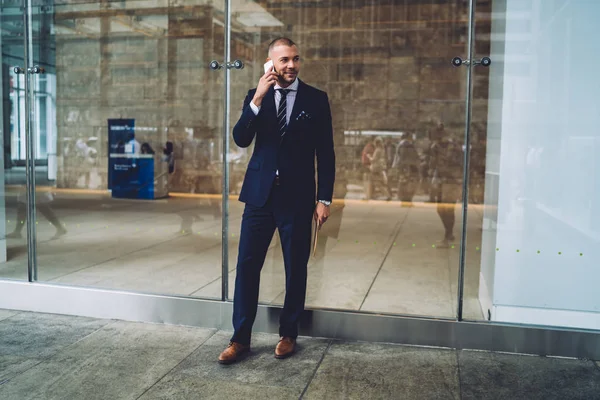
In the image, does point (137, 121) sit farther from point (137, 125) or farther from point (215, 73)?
point (215, 73)

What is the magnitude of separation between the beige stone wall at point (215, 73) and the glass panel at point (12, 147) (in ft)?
15.0

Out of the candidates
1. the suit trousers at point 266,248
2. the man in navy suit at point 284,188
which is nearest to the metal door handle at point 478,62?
the man in navy suit at point 284,188

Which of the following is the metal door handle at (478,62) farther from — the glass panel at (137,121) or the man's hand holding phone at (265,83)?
the glass panel at (137,121)

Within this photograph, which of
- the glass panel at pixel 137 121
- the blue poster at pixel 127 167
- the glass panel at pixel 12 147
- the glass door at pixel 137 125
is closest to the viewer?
the glass panel at pixel 12 147

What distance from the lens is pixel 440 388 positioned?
3.37 m

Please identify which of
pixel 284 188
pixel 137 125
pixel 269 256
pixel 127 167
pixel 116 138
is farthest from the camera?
pixel 137 125

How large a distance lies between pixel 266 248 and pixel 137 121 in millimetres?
12762

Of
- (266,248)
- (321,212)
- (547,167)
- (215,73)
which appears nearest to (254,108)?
(321,212)

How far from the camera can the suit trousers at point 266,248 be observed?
3898 mm

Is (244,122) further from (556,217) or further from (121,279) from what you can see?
(121,279)

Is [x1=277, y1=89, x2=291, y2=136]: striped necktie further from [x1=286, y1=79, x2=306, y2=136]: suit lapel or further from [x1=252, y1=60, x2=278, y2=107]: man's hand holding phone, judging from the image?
A: [x1=252, y1=60, x2=278, y2=107]: man's hand holding phone

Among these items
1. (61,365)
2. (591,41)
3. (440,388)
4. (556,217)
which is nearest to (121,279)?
(61,365)

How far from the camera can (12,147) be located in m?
5.62

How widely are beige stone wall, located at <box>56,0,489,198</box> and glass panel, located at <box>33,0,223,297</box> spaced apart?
37mm
